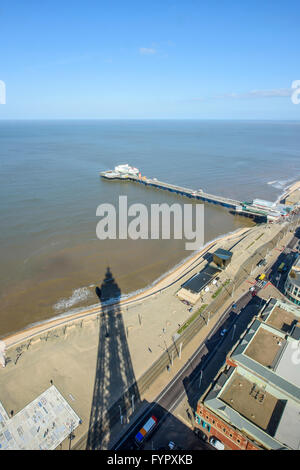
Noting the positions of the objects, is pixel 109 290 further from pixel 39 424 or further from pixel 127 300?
pixel 39 424

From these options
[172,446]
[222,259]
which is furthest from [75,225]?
[172,446]

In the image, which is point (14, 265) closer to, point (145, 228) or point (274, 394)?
point (145, 228)

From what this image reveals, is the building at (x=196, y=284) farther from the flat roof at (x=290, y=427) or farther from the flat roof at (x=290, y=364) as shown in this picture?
the flat roof at (x=290, y=427)

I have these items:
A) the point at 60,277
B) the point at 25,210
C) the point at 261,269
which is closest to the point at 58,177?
the point at 25,210

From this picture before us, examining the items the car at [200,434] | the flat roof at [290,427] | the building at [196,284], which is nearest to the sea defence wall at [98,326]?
the building at [196,284]

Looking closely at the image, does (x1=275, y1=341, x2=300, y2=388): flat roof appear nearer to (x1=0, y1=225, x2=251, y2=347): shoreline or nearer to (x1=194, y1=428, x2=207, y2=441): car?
(x1=194, y1=428, x2=207, y2=441): car

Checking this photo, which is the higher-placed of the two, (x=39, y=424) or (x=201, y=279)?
(x=201, y=279)
